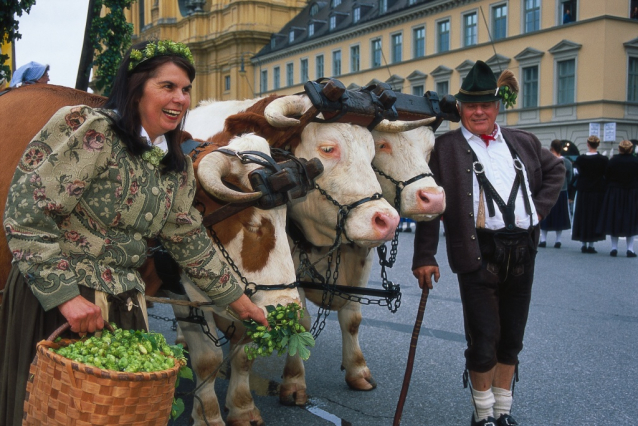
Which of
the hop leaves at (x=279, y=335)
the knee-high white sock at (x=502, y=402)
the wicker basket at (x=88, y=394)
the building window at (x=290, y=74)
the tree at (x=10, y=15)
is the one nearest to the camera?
the wicker basket at (x=88, y=394)

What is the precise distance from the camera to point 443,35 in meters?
39.8

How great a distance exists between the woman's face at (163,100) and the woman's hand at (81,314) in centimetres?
68

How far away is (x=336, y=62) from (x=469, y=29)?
12567 mm

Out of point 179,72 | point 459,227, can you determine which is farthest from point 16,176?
point 459,227

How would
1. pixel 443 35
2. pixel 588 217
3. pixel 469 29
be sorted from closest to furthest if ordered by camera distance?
pixel 588 217
pixel 469 29
pixel 443 35

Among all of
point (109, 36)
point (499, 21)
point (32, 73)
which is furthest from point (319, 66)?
→ point (32, 73)

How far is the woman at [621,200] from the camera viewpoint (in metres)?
12.1

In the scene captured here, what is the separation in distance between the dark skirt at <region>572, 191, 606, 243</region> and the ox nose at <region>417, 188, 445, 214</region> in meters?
9.12

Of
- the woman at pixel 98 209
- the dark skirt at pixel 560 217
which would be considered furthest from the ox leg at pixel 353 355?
the dark skirt at pixel 560 217

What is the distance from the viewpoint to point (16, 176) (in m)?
2.34

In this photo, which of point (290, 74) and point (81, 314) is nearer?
point (81, 314)

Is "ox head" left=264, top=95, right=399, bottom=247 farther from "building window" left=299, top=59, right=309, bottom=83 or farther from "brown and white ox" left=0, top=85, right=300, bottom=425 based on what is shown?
"building window" left=299, top=59, right=309, bottom=83

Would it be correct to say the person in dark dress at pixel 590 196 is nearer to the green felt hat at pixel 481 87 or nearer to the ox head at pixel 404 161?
the ox head at pixel 404 161

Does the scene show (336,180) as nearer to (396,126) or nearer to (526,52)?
(396,126)
